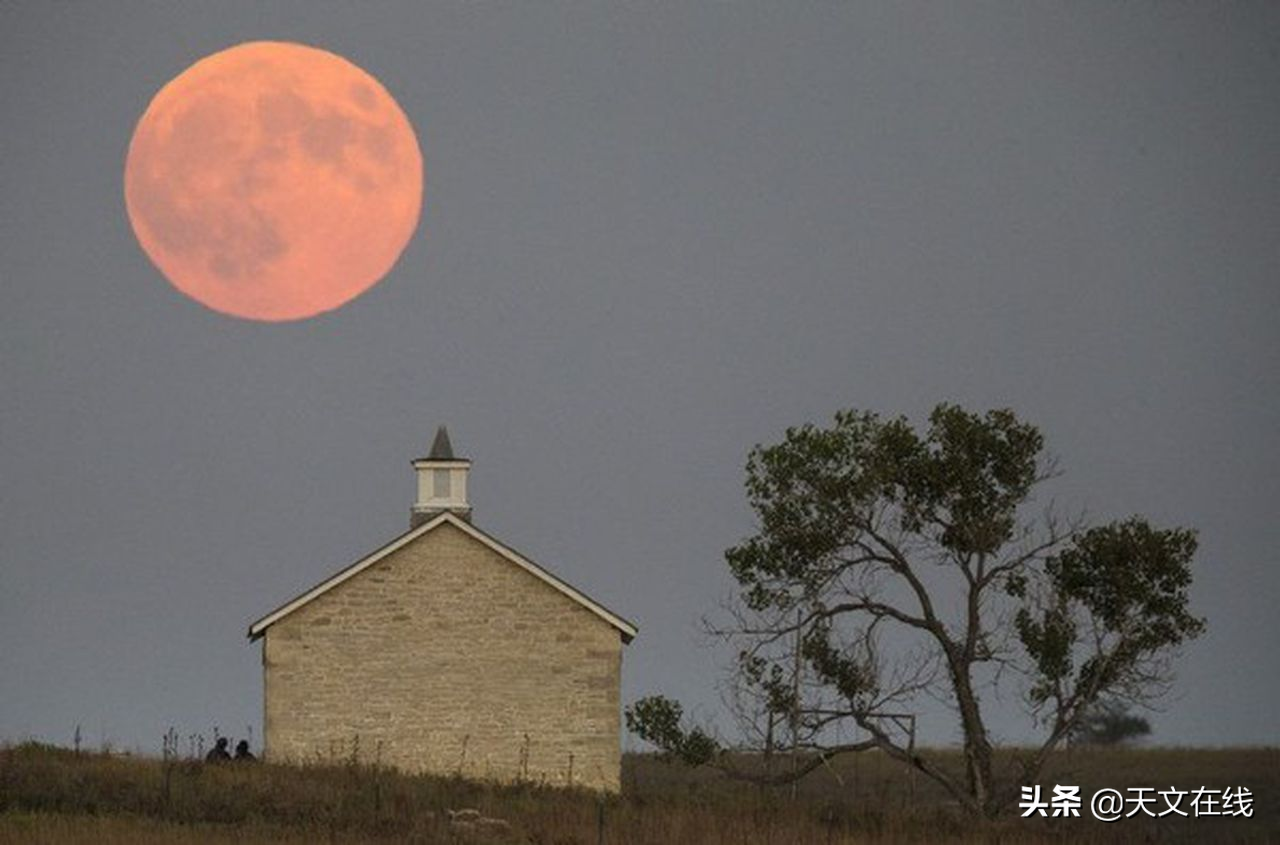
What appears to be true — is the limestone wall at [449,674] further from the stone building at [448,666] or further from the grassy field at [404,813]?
the grassy field at [404,813]

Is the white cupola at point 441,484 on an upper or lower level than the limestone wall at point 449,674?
upper

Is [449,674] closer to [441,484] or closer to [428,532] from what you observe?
[428,532]

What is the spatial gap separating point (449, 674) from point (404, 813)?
15070 millimetres

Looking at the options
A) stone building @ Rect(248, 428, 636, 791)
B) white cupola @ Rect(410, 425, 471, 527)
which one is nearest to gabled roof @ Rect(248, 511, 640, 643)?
stone building @ Rect(248, 428, 636, 791)

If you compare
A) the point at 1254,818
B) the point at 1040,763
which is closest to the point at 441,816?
the point at 1040,763

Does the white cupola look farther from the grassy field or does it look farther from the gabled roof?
the grassy field

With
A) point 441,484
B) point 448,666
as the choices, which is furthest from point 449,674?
point 441,484

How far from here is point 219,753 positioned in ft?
188

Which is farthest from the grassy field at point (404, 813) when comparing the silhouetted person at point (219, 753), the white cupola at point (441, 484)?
the white cupola at point (441, 484)

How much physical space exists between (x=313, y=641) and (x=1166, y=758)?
1622 inches

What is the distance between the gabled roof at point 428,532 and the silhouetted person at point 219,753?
3377 millimetres

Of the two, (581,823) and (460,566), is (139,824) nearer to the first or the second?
(581,823)

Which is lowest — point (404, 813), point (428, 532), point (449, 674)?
point (404, 813)

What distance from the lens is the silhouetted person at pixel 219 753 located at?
55.5 metres
